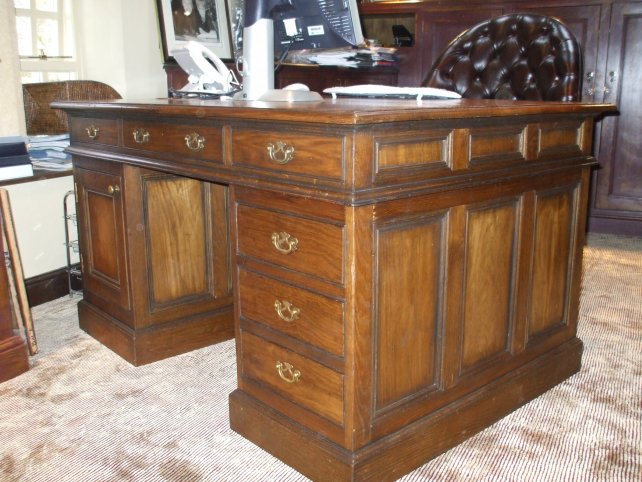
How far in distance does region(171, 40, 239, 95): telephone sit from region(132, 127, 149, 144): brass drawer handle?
44 centimetres

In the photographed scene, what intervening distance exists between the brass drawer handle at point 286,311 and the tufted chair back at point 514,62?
153 centimetres

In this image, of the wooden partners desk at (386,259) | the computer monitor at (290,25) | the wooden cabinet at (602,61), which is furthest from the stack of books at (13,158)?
the wooden cabinet at (602,61)

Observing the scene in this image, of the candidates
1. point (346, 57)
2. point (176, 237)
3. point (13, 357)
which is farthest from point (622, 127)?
point (13, 357)

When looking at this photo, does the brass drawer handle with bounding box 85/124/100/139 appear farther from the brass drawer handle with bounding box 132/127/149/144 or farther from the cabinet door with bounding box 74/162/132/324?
the brass drawer handle with bounding box 132/127/149/144

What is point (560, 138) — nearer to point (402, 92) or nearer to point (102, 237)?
point (402, 92)

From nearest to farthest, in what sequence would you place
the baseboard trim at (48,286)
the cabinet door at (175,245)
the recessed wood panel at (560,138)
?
the recessed wood panel at (560,138), the cabinet door at (175,245), the baseboard trim at (48,286)

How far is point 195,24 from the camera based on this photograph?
141 inches

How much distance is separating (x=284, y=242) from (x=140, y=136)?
75cm

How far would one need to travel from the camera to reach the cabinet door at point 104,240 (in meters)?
2.28

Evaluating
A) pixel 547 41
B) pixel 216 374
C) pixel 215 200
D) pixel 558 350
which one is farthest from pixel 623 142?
pixel 216 374

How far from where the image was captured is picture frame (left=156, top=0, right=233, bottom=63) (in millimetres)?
3430

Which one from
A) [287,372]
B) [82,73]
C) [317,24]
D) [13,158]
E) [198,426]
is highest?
[317,24]

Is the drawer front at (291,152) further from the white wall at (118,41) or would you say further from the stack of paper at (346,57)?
the white wall at (118,41)

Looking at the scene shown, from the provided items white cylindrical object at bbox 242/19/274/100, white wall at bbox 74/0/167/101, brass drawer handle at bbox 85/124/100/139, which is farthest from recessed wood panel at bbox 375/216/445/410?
white wall at bbox 74/0/167/101
